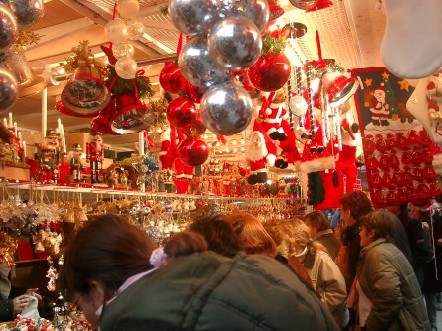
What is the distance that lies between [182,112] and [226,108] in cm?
94

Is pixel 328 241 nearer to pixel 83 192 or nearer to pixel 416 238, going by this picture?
pixel 416 238

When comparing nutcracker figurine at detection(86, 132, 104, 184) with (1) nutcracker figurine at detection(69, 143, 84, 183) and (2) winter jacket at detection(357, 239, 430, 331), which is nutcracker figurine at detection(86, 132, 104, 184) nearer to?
(1) nutcracker figurine at detection(69, 143, 84, 183)

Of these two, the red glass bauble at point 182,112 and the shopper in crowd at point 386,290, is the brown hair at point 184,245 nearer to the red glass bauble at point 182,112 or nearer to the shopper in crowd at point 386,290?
the red glass bauble at point 182,112

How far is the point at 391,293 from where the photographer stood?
2.83m

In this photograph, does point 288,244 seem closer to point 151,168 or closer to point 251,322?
point 151,168

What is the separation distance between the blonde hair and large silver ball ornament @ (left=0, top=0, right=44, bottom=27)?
2.23m

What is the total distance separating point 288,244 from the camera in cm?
323

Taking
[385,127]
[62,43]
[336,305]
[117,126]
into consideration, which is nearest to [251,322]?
[117,126]

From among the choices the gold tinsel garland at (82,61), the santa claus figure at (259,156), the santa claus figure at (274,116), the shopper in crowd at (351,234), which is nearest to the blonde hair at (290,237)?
the shopper in crowd at (351,234)

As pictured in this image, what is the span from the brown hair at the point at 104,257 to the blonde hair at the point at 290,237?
6.36ft

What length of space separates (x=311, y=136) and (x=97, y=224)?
125 inches

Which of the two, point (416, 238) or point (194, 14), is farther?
point (416, 238)

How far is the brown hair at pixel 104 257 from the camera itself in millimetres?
1317

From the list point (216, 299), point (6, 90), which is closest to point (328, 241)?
point (6, 90)
